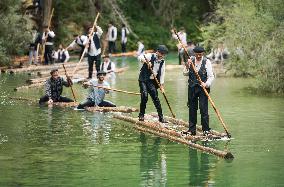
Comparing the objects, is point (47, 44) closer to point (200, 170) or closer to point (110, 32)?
point (110, 32)

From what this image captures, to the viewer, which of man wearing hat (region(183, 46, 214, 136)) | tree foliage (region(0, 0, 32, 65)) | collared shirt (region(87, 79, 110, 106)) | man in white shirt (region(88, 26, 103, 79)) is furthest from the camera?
tree foliage (region(0, 0, 32, 65))

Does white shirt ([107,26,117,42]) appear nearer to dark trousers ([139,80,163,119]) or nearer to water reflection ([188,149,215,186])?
dark trousers ([139,80,163,119])

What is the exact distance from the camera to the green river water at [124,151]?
13.8m

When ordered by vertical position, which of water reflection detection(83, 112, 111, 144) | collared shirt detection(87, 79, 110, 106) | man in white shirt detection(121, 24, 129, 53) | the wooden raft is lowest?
water reflection detection(83, 112, 111, 144)

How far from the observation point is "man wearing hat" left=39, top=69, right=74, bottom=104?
933 inches

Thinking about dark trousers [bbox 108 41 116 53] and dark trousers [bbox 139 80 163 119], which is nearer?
dark trousers [bbox 139 80 163 119]

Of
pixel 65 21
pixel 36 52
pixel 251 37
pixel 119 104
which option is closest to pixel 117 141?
pixel 119 104

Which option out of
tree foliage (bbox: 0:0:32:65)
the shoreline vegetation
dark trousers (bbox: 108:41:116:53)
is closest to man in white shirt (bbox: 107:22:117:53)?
dark trousers (bbox: 108:41:116:53)

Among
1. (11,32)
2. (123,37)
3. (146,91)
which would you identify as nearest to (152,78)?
(146,91)

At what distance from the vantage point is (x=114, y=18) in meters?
48.3

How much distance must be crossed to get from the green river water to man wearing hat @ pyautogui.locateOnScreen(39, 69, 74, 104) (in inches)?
18.9

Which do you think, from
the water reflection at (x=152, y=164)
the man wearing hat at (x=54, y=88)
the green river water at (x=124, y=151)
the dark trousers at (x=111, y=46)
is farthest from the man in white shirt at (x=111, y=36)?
the water reflection at (x=152, y=164)

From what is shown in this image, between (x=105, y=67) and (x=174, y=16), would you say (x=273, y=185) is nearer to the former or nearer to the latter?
(x=105, y=67)

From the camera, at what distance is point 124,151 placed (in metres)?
16.5
